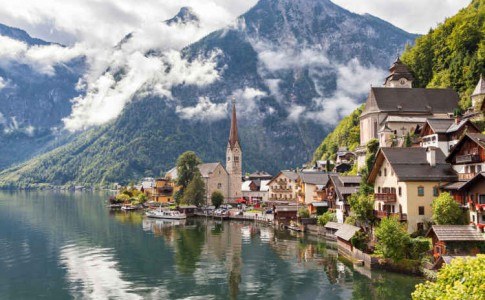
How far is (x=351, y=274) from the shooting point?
179 feet

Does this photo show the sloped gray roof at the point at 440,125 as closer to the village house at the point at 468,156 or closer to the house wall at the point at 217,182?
the village house at the point at 468,156

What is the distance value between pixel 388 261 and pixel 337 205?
3487 centimetres

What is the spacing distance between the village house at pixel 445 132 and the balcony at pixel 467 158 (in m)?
6.11

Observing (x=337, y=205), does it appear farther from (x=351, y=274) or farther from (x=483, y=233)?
(x=483, y=233)

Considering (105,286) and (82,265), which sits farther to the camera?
(82,265)

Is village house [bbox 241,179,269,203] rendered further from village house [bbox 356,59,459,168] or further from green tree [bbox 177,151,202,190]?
village house [bbox 356,59,459,168]

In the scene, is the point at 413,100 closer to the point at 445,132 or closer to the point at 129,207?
the point at 445,132

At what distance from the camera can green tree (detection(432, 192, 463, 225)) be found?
175 feet

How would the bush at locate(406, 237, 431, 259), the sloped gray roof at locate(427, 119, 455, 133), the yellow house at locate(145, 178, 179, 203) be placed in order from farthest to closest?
the yellow house at locate(145, 178, 179, 203)
the sloped gray roof at locate(427, 119, 455, 133)
the bush at locate(406, 237, 431, 259)

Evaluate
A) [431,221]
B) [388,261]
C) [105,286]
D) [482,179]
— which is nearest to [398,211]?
[431,221]

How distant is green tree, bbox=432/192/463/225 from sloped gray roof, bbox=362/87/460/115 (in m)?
50.8

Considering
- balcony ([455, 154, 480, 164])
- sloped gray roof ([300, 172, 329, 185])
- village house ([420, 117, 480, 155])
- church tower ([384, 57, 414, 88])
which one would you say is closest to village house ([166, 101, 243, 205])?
sloped gray roof ([300, 172, 329, 185])

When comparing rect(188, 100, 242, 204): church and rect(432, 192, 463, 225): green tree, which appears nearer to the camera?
rect(432, 192, 463, 225): green tree

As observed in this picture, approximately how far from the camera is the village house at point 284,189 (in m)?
135
